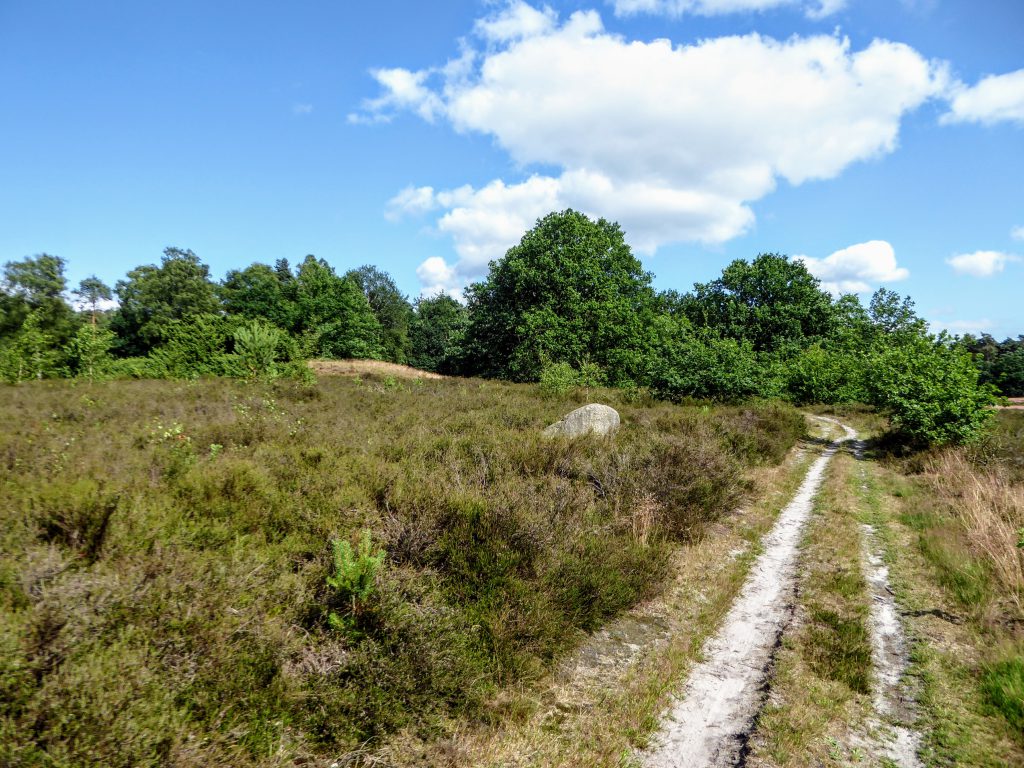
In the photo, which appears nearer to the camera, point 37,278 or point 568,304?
point 568,304

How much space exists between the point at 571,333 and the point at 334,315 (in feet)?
104

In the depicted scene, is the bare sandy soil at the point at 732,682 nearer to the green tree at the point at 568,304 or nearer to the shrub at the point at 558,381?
the shrub at the point at 558,381

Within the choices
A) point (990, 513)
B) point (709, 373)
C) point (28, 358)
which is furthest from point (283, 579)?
point (28, 358)

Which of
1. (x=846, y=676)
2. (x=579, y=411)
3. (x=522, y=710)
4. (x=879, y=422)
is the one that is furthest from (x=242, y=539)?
(x=879, y=422)

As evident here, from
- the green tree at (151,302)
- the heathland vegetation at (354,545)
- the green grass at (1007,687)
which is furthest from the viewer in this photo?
the green tree at (151,302)

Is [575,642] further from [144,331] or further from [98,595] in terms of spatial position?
[144,331]

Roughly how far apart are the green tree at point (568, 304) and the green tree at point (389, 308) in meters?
37.6

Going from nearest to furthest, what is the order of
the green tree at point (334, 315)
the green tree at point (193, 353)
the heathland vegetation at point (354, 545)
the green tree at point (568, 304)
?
the heathland vegetation at point (354, 545) < the green tree at point (193, 353) < the green tree at point (568, 304) < the green tree at point (334, 315)

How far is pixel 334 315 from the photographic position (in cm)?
5272

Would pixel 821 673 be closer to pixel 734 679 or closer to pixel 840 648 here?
pixel 840 648

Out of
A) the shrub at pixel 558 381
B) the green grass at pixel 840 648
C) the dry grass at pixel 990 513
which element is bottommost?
the green grass at pixel 840 648

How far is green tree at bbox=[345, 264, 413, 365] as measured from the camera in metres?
73.4

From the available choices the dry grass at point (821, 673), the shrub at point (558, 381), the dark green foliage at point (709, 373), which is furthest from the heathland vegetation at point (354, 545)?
the shrub at point (558, 381)

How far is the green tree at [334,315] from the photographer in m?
51.5
